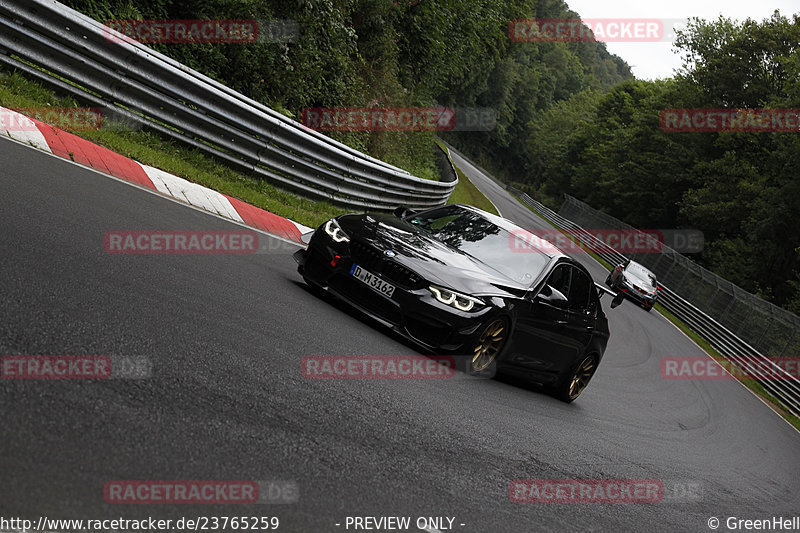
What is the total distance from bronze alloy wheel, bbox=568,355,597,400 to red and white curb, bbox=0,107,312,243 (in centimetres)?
427

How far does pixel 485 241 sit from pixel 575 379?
208 centimetres

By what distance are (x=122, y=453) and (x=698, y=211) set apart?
161ft

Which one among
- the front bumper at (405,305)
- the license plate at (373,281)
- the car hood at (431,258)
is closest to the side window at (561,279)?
the car hood at (431,258)

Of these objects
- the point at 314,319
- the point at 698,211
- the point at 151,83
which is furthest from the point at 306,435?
the point at 698,211

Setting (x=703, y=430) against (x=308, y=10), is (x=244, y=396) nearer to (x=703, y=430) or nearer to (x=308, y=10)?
(x=703, y=430)

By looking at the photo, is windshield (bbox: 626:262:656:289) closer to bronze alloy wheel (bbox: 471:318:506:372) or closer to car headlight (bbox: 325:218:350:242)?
bronze alloy wheel (bbox: 471:318:506:372)

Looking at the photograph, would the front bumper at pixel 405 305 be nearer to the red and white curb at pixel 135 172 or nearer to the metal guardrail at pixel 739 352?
the red and white curb at pixel 135 172

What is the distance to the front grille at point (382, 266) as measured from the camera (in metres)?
6.86

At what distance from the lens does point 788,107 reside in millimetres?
41125

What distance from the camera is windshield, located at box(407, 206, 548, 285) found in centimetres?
792

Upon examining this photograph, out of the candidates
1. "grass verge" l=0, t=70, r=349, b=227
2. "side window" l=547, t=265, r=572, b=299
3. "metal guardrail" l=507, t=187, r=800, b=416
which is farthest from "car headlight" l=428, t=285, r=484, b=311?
"metal guardrail" l=507, t=187, r=800, b=416

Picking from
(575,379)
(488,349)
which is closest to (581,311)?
(575,379)

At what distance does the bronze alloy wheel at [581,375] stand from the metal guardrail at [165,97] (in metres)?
6.02

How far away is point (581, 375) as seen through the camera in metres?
9.15
